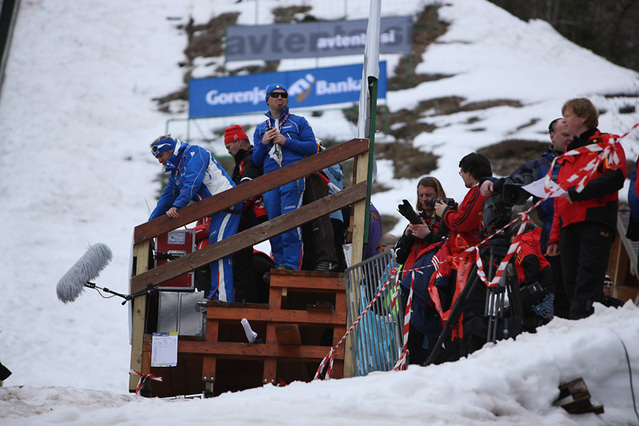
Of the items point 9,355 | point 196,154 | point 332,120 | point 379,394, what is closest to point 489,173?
point 379,394

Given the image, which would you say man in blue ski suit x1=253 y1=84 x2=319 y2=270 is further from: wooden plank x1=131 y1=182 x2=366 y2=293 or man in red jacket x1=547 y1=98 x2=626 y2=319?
man in red jacket x1=547 y1=98 x2=626 y2=319

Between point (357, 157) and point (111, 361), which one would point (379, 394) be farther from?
point (111, 361)

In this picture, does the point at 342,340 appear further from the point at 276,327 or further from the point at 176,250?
the point at 176,250

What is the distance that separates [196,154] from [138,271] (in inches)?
48.2

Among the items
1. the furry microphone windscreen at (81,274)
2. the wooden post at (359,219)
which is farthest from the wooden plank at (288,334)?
the furry microphone windscreen at (81,274)

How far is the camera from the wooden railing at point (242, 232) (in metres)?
7.19

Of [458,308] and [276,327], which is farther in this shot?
[276,327]

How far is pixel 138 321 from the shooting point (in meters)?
7.24

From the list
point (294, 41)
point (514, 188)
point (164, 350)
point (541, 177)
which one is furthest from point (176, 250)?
point (294, 41)

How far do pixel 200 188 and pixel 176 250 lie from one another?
66 cm

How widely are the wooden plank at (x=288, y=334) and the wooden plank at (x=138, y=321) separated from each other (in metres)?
1.12

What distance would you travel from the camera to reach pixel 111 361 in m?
14.4

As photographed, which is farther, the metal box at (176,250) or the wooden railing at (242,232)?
the metal box at (176,250)

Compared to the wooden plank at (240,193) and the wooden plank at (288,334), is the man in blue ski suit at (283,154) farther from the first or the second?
the wooden plank at (288,334)
